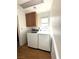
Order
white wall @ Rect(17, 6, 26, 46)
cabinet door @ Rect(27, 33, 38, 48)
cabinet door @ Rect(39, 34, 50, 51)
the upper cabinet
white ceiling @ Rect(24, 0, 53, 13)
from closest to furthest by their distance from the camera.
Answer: white ceiling @ Rect(24, 0, 53, 13)
cabinet door @ Rect(39, 34, 50, 51)
cabinet door @ Rect(27, 33, 38, 48)
the upper cabinet
white wall @ Rect(17, 6, 26, 46)

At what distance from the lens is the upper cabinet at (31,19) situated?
5.08m

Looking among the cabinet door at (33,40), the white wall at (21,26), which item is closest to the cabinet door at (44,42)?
the cabinet door at (33,40)

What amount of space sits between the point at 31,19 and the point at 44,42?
173 cm

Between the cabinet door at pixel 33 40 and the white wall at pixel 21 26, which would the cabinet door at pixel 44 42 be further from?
the white wall at pixel 21 26

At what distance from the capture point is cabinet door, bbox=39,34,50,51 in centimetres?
400

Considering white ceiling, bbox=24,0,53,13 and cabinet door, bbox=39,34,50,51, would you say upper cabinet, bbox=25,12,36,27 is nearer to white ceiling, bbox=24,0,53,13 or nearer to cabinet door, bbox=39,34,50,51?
white ceiling, bbox=24,0,53,13

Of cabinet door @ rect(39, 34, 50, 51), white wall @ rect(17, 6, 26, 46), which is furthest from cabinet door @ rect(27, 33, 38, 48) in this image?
white wall @ rect(17, 6, 26, 46)

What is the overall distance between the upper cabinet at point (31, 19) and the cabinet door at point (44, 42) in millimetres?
1131

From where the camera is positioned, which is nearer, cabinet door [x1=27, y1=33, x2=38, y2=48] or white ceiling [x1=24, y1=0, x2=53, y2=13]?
white ceiling [x1=24, y1=0, x2=53, y2=13]

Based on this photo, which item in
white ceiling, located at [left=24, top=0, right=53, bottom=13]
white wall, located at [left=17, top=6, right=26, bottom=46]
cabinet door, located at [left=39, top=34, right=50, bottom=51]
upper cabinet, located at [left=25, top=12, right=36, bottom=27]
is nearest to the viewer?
white ceiling, located at [left=24, top=0, right=53, bottom=13]

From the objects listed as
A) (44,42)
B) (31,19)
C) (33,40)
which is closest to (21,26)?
(31,19)

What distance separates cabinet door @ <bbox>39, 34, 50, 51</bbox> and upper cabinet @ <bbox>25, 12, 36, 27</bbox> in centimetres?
113

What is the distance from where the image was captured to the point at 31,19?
5230 millimetres
